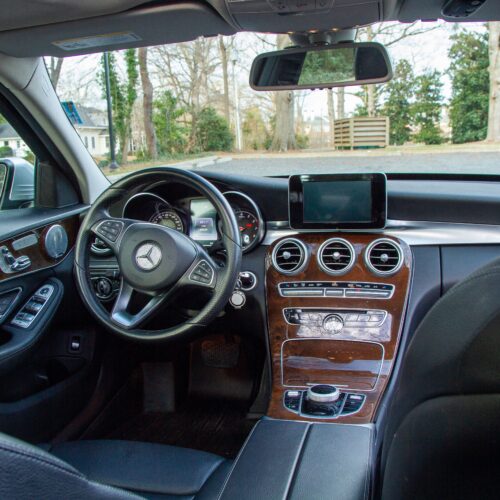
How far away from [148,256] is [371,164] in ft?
4.59

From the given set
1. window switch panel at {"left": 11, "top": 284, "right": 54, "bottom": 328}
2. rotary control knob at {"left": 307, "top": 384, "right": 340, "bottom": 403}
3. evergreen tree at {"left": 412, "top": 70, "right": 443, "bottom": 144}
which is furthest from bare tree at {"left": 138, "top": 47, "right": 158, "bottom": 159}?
rotary control knob at {"left": 307, "top": 384, "right": 340, "bottom": 403}

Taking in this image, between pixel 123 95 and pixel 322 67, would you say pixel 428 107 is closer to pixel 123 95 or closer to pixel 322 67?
pixel 322 67

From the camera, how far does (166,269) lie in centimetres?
215

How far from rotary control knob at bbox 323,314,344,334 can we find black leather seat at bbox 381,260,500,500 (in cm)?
165

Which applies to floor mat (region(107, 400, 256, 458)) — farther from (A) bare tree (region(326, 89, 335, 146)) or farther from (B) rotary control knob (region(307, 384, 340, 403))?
(A) bare tree (region(326, 89, 335, 146))

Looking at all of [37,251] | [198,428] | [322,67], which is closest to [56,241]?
[37,251]

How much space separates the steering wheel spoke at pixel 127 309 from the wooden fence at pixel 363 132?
1379 mm

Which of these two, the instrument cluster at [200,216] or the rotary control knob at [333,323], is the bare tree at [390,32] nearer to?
the instrument cluster at [200,216]

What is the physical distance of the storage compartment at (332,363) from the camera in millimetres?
2490

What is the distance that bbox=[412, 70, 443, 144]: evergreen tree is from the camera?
114 inches

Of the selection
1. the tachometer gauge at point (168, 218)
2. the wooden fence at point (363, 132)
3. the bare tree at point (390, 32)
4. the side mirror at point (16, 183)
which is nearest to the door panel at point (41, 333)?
the side mirror at point (16, 183)

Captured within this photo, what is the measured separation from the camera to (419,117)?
9.69 feet

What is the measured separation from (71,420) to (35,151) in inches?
54.9

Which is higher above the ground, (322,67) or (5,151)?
(322,67)
